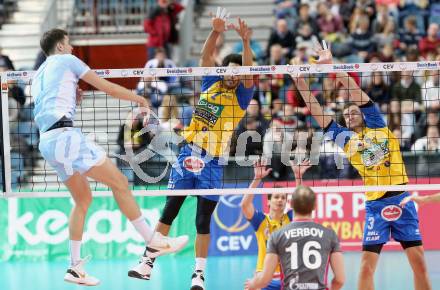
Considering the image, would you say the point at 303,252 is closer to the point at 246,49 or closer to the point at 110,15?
the point at 246,49

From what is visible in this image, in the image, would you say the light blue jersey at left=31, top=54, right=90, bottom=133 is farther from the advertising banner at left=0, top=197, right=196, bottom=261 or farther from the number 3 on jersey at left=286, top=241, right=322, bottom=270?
the advertising banner at left=0, top=197, right=196, bottom=261

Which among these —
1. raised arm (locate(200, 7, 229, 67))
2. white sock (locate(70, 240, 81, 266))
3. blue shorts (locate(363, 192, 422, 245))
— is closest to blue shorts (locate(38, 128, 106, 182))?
white sock (locate(70, 240, 81, 266))

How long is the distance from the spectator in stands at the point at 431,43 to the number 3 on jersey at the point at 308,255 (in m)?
12.3

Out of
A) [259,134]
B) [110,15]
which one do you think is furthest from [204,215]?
[110,15]

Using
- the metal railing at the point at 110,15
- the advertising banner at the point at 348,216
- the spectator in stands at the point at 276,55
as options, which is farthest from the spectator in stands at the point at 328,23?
the advertising banner at the point at 348,216

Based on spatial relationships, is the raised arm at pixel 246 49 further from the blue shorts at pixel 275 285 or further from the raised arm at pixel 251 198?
the blue shorts at pixel 275 285

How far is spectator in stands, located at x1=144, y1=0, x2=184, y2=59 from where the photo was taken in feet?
68.4

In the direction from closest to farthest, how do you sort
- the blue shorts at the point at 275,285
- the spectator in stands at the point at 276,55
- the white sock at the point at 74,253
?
1. the white sock at the point at 74,253
2. the blue shorts at the point at 275,285
3. the spectator in stands at the point at 276,55

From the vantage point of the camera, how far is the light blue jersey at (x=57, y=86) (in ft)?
32.4

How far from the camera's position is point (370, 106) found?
11.2 m

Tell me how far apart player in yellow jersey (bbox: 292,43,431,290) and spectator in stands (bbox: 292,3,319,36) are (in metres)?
9.34

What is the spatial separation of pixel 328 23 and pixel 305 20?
51 cm

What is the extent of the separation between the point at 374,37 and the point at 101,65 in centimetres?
619

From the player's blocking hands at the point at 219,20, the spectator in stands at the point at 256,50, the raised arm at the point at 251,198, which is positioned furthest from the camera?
the spectator in stands at the point at 256,50
